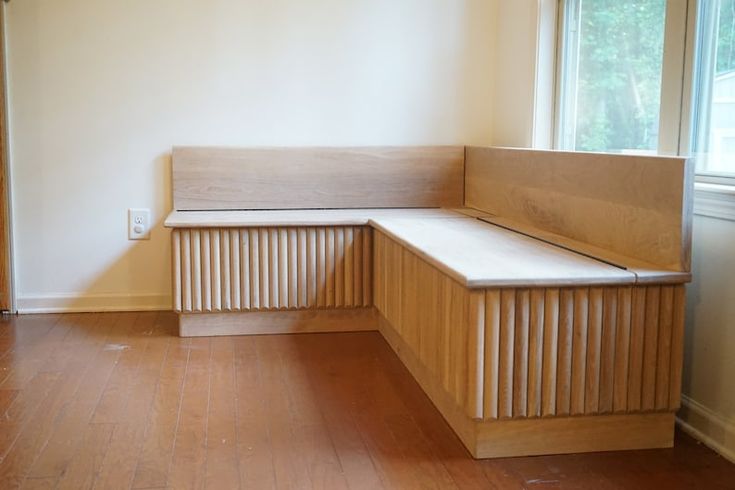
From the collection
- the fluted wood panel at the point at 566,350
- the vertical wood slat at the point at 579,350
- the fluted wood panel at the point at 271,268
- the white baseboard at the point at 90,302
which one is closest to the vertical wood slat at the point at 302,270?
the fluted wood panel at the point at 271,268

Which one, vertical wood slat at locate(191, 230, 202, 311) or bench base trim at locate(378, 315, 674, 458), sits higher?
vertical wood slat at locate(191, 230, 202, 311)

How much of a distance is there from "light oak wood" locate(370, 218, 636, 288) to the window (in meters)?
0.46

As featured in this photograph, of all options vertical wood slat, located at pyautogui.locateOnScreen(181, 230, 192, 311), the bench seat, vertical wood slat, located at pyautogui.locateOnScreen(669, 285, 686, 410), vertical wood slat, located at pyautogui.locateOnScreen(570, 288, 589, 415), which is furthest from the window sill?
vertical wood slat, located at pyautogui.locateOnScreen(181, 230, 192, 311)

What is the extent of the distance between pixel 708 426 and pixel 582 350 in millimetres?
470

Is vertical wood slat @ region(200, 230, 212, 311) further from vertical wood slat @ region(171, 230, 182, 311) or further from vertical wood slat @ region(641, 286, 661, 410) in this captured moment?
vertical wood slat @ region(641, 286, 661, 410)

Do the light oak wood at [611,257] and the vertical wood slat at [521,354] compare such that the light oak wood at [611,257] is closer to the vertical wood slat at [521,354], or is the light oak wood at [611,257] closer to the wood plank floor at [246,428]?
the vertical wood slat at [521,354]

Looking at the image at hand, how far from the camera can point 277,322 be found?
11.8 ft

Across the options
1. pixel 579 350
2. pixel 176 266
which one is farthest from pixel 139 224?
pixel 579 350

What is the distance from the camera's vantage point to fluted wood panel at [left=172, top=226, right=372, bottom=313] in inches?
136

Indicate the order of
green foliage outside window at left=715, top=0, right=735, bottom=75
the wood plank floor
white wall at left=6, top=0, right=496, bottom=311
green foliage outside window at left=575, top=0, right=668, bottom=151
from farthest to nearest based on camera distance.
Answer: white wall at left=6, top=0, right=496, bottom=311 → green foliage outside window at left=575, top=0, right=668, bottom=151 → green foliage outside window at left=715, top=0, right=735, bottom=75 → the wood plank floor

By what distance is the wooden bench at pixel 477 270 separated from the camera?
220 centimetres

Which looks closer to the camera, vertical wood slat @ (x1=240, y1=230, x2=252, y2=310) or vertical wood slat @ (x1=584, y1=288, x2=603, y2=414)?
vertical wood slat @ (x1=584, y1=288, x2=603, y2=414)

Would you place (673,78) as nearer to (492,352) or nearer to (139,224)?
(492,352)

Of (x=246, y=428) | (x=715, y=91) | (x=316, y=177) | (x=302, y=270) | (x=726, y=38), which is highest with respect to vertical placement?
(x=726, y=38)
